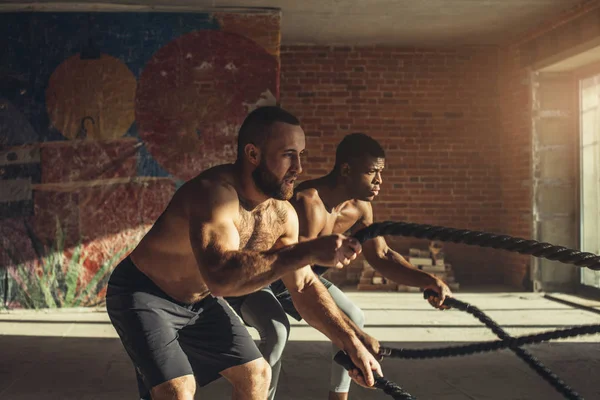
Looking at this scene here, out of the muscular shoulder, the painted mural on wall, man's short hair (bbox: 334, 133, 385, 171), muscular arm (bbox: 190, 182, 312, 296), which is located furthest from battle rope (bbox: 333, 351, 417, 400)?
the painted mural on wall

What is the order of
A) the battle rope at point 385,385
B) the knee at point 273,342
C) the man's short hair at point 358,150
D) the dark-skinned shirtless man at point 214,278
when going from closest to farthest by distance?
the battle rope at point 385,385 → the dark-skinned shirtless man at point 214,278 → the knee at point 273,342 → the man's short hair at point 358,150

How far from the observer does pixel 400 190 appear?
34.5 feet

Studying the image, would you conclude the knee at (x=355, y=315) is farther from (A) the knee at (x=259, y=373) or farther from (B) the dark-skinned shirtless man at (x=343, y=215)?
(A) the knee at (x=259, y=373)

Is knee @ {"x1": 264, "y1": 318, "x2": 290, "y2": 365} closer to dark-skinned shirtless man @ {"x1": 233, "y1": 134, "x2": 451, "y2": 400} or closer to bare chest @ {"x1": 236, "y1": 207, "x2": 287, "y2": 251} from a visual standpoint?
dark-skinned shirtless man @ {"x1": 233, "y1": 134, "x2": 451, "y2": 400}

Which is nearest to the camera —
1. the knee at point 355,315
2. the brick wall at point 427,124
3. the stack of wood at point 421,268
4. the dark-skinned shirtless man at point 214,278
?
the dark-skinned shirtless man at point 214,278

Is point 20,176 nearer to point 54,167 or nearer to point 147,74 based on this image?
point 54,167

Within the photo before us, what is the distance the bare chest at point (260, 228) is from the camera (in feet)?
9.51

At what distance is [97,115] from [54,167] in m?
0.74

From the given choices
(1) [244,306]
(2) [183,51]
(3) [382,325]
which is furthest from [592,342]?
(2) [183,51]

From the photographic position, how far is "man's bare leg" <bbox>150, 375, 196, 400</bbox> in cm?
267

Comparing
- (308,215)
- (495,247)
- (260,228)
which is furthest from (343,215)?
(495,247)

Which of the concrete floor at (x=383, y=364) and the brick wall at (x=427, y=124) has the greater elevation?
the brick wall at (x=427, y=124)

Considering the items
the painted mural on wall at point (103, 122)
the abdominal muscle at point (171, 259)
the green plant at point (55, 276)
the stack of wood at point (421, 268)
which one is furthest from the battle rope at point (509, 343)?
the stack of wood at point (421, 268)

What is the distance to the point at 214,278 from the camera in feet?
7.86
